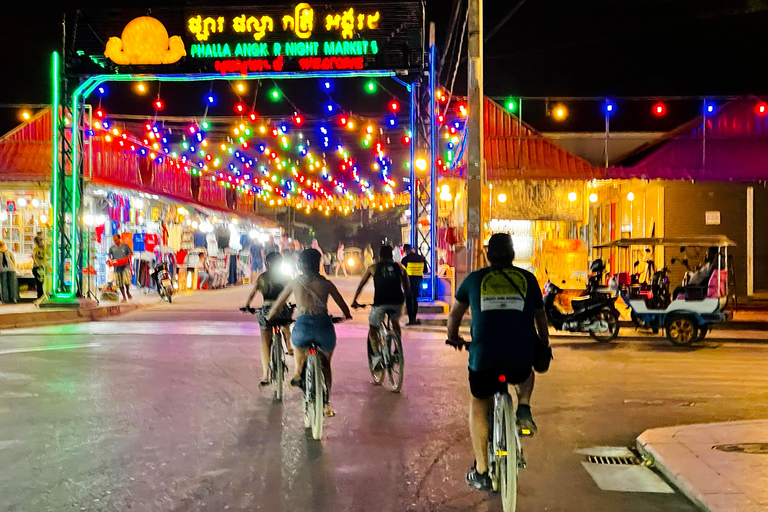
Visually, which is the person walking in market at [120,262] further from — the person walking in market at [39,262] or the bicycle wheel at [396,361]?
the bicycle wheel at [396,361]

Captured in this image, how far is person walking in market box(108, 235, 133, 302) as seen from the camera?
20.8 m

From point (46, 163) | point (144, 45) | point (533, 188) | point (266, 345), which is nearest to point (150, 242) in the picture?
point (46, 163)

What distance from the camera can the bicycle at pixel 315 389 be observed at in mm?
6555

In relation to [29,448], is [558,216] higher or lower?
higher

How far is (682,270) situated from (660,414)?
14503 millimetres

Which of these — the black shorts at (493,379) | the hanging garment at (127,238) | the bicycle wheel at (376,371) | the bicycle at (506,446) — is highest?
the hanging garment at (127,238)

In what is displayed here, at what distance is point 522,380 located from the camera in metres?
4.84

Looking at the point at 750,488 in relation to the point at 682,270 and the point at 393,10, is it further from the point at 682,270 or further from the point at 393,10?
the point at 682,270

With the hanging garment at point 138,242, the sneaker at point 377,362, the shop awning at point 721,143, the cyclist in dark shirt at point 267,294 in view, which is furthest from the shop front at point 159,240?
the shop awning at point 721,143

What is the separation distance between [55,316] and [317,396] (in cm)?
1332

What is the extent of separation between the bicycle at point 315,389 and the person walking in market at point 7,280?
1718cm

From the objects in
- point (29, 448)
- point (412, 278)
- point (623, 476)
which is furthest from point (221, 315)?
point (623, 476)

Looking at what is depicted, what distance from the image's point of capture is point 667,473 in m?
5.68

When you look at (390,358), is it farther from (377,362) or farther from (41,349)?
(41,349)
